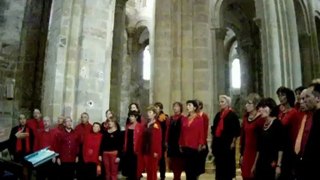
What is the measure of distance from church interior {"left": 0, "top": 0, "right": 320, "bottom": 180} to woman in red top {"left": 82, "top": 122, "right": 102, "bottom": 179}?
83 cm

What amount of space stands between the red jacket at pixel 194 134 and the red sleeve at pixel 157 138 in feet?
1.67

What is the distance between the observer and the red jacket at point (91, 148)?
692 cm

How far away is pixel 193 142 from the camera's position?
6227 millimetres

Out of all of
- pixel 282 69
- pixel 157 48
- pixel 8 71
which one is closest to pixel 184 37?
pixel 157 48

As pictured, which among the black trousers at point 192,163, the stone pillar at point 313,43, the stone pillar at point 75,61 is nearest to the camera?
the black trousers at point 192,163

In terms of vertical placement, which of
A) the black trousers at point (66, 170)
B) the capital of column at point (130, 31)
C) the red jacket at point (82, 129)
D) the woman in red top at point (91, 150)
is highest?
the capital of column at point (130, 31)

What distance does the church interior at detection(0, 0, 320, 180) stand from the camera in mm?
7824

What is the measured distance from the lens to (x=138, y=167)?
6.82m

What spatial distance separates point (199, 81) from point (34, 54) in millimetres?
5755

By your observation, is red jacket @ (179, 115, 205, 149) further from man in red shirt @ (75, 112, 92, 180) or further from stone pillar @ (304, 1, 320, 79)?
stone pillar @ (304, 1, 320, 79)

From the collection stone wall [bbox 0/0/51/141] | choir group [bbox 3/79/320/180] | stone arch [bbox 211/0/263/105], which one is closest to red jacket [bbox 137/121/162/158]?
choir group [bbox 3/79/320/180]

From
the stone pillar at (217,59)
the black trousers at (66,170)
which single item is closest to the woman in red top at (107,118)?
the black trousers at (66,170)

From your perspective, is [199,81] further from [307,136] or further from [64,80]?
[307,136]

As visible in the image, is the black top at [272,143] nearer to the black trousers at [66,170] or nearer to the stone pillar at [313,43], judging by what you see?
the black trousers at [66,170]
